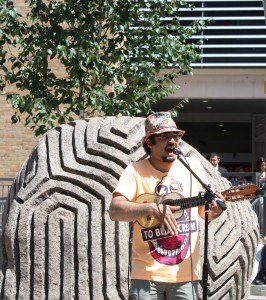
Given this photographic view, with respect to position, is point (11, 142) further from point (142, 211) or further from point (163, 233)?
point (142, 211)

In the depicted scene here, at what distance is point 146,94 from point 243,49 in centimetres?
863

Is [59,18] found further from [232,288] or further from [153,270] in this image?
[153,270]

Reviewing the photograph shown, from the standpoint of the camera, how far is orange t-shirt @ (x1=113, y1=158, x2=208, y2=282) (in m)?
4.54

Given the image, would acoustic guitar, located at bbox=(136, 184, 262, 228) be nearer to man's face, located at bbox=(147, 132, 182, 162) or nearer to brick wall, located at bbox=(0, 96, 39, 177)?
man's face, located at bbox=(147, 132, 182, 162)

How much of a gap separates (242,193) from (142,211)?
50 centimetres

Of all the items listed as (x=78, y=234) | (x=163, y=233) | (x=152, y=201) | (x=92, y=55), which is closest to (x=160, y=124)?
(x=152, y=201)

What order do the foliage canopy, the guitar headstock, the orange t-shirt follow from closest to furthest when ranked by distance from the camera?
the guitar headstock, the orange t-shirt, the foliage canopy

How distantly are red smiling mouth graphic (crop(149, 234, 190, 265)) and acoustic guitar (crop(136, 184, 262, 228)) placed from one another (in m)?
0.10

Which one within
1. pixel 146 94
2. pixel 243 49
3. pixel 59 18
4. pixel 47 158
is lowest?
pixel 47 158

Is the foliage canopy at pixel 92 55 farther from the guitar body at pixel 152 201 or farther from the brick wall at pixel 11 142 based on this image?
the guitar body at pixel 152 201

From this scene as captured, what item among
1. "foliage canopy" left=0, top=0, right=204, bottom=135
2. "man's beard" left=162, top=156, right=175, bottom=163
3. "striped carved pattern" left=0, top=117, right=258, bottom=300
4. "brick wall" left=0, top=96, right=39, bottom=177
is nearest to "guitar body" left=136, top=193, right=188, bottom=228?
"man's beard" left=162, top=156, right=175, bottom=163

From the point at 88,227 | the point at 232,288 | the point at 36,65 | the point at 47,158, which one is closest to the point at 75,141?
the point at 47,158

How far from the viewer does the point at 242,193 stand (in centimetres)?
436

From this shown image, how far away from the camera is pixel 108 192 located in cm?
562
